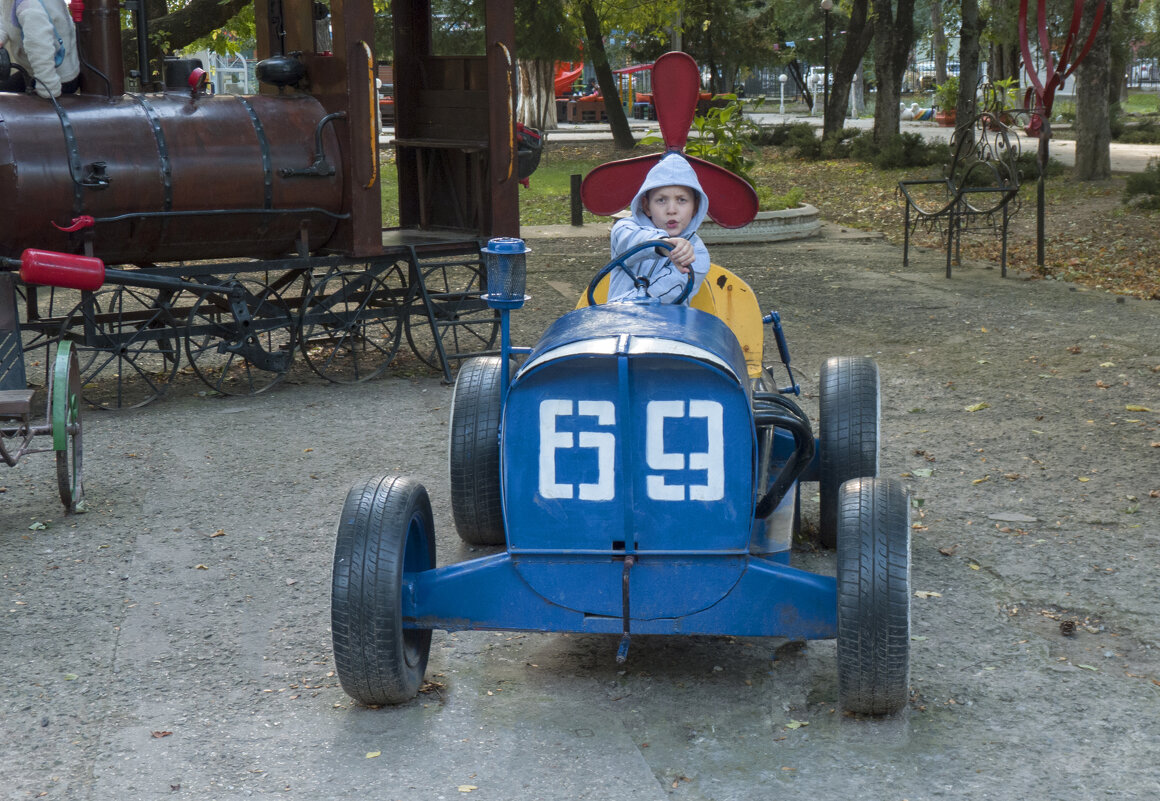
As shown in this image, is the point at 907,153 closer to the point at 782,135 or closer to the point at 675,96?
the point at 782,135

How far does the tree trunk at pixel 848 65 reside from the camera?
28.9 metres

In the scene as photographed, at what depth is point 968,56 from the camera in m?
24.3

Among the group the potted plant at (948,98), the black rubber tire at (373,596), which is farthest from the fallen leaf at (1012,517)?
the potted plant at (948,98)

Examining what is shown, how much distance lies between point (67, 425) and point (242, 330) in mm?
2522

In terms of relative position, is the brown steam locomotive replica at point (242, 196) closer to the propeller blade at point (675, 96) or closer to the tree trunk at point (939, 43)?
the propeller blade at point (675, 96)

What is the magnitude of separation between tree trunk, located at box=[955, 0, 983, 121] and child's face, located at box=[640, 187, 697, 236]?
20.8m

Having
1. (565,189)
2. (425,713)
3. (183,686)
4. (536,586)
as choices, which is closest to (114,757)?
(183,686)

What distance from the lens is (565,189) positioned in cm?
2227

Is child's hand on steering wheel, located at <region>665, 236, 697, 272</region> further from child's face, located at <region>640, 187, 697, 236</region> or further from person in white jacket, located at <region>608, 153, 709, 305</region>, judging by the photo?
child's face, located at <region>640, 187, 697, 236</region>

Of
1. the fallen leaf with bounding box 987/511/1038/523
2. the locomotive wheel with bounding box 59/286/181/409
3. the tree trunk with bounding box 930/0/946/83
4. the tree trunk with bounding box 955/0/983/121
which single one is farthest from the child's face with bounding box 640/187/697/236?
the tree trunk with bounding box 930/0/946/83

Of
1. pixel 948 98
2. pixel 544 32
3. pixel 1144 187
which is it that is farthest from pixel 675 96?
pixel 948 98

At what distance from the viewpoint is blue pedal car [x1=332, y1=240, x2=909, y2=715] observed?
11.4 feet

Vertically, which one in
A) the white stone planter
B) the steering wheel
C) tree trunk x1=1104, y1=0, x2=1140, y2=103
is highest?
tree trunk x1=1104, y1=0, x2=1140, y2=103

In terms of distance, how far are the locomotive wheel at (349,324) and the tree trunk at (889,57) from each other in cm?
1855
